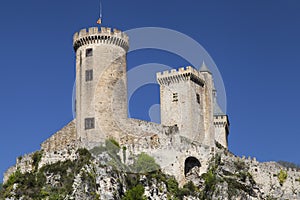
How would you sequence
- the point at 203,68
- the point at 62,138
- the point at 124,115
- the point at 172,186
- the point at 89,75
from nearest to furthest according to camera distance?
the point at 172,186 → the point at 124,115 → the point at 89,75 → the point at 62,138 → the point at 203,68

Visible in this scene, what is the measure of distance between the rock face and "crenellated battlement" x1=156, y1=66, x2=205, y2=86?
10.6m

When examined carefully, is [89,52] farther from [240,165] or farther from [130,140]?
[240,165]

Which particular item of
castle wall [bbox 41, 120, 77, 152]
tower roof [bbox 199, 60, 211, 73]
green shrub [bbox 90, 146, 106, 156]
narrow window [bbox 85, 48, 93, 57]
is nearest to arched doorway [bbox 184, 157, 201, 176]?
green shrub [bbox 90, 146, 106, 156]

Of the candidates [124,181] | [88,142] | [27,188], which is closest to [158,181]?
[124,181]

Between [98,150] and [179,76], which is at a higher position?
[179,76]

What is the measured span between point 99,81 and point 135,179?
39.8 ft

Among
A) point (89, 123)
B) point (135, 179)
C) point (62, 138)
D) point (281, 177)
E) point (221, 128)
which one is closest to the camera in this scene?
point (135, 179)

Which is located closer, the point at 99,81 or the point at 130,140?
the point at 130,140

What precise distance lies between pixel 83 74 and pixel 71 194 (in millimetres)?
15331

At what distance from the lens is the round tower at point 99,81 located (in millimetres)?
77750

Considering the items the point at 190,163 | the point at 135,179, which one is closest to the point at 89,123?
the point at 135,179

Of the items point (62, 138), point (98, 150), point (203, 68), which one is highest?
point (203, 68)

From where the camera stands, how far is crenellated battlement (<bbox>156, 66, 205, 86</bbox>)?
8462 centimetres

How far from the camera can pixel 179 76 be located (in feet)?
279
